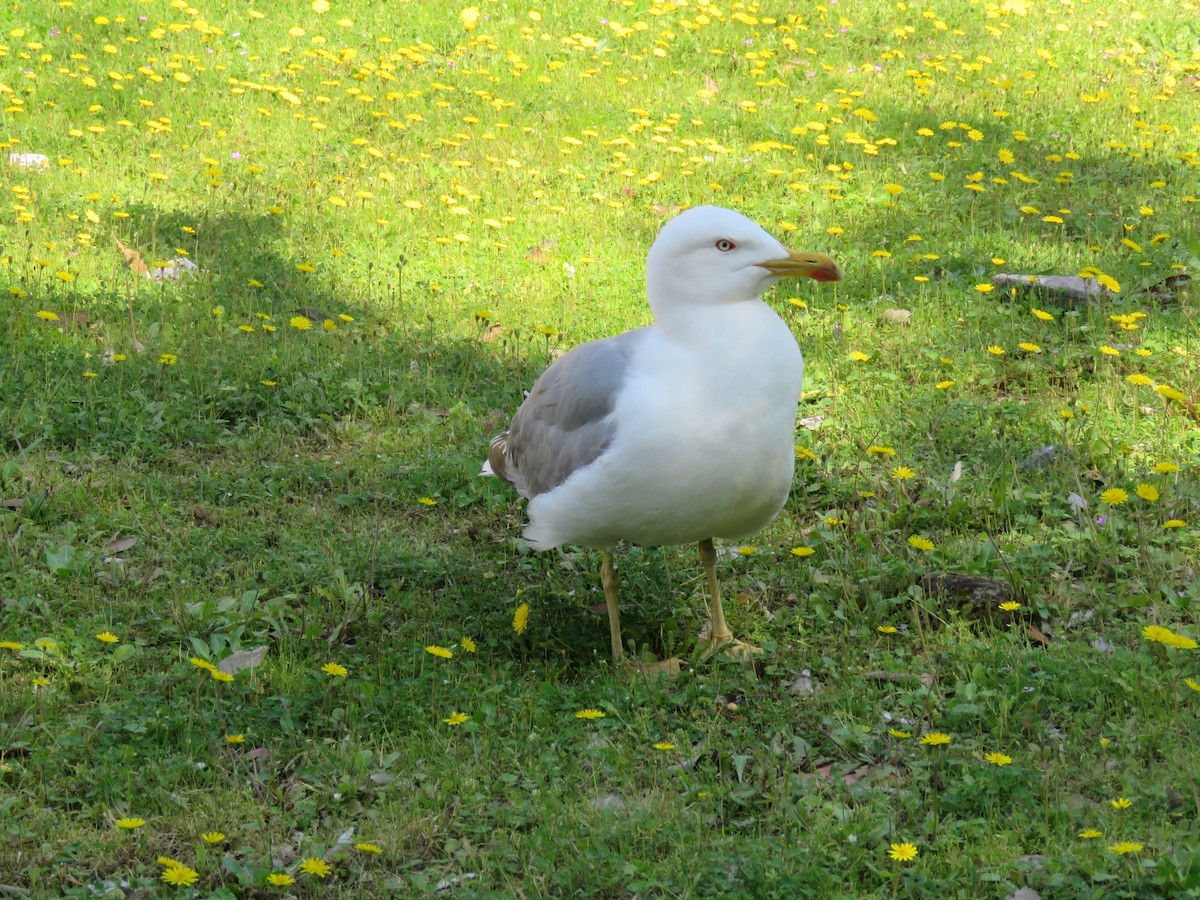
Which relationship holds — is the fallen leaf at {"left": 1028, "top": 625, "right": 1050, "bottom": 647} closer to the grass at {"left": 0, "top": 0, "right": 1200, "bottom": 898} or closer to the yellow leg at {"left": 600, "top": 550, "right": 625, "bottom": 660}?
the grass at {"left": 0, "top": 0, "right": 1200, "bottom": 898}

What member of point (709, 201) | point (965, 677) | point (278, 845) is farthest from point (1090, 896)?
point (709, 201)

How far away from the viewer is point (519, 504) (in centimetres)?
574

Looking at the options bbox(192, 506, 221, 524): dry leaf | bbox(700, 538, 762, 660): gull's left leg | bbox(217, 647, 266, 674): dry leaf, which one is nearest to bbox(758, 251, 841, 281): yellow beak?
bbox(700, 538, 762, 660): gull's left leg

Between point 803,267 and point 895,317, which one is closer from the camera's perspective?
point 803,267

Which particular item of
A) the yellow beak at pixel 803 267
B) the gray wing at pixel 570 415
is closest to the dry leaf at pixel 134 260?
the gray wing at pixel 570 415

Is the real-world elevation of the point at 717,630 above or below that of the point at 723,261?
below

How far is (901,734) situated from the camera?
3.82 m

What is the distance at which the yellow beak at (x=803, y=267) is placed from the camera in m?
4.17

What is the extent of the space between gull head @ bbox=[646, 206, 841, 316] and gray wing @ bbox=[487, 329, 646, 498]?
28 centimetres

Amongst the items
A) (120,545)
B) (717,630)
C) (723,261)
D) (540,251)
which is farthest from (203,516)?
(540,251)

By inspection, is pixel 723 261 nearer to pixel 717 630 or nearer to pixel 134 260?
pixel 717 630

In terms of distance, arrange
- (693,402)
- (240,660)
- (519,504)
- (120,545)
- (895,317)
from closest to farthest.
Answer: (693,402), (240,660), (120,545), (519,504), (895,317)

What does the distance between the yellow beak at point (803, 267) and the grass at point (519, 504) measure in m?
1.05

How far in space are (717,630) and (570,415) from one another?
3.03 ft
